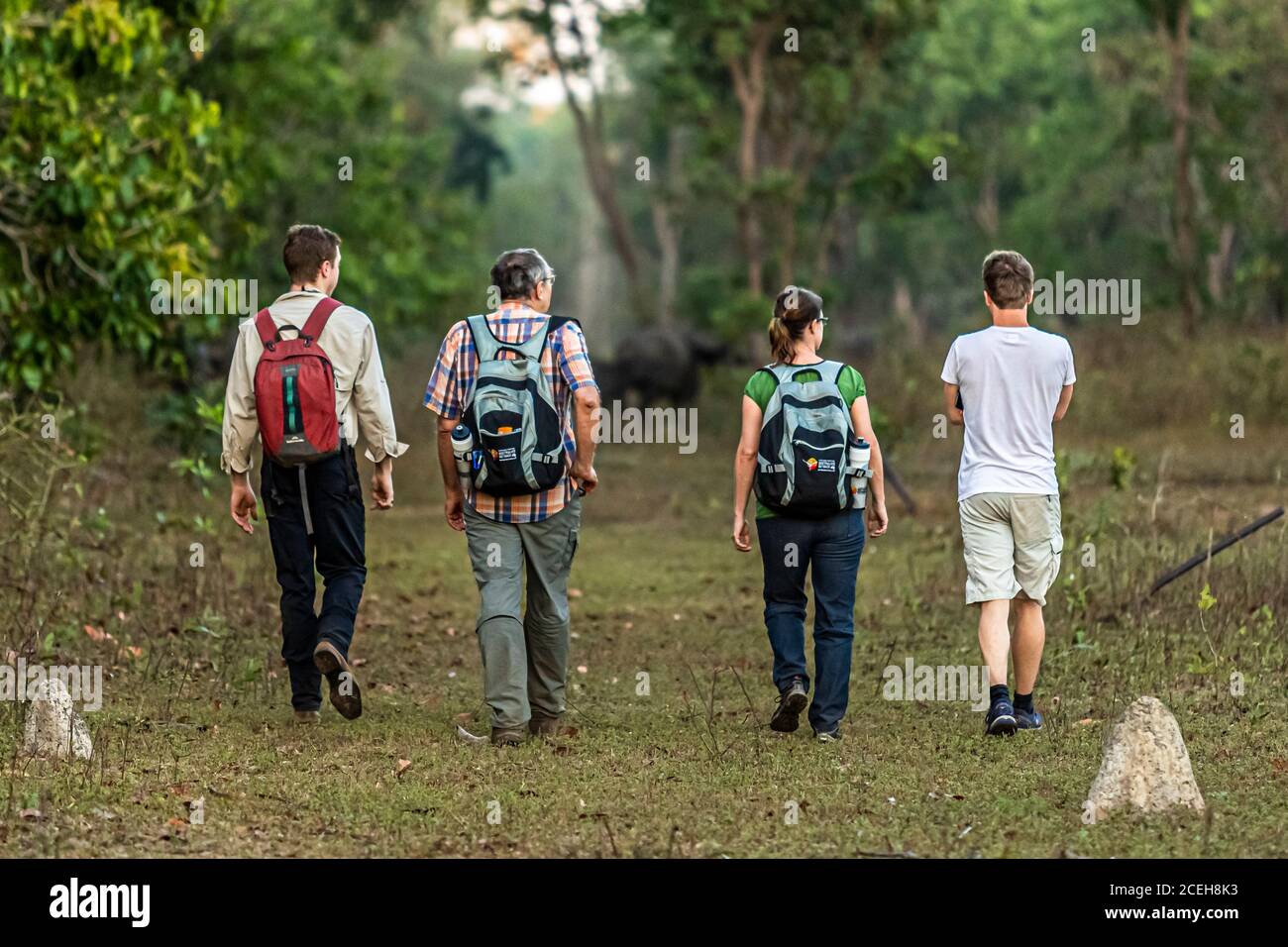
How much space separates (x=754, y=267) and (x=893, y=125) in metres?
26.8

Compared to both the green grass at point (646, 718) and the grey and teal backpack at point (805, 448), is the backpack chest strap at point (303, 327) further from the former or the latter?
the grey and teal backpack at point (805, 448)

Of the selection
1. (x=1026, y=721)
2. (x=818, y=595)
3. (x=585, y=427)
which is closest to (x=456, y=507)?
(x=585, y=427)

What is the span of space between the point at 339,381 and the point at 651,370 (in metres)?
24.5

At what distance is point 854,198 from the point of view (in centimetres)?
3083

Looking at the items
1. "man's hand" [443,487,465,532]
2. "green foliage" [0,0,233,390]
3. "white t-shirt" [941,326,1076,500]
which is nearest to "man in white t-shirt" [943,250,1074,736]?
"white t-shirt" [941,326,1076,500]

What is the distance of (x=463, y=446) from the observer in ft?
24.6

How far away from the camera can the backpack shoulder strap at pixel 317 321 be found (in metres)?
7.55

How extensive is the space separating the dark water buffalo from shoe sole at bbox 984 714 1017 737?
2414 cm

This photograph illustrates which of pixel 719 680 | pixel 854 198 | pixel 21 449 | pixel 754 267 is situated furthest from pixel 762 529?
pixel 854 198

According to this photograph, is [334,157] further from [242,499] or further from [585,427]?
[585,427]

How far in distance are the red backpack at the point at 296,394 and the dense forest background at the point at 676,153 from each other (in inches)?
167

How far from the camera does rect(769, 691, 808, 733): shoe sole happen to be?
7676 mm

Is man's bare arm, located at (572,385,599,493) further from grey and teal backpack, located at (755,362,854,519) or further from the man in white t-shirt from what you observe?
the man in white t-shirt

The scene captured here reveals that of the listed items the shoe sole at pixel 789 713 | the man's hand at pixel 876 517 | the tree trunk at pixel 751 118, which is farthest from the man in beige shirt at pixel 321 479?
the tree trunk at pixel 751 118
